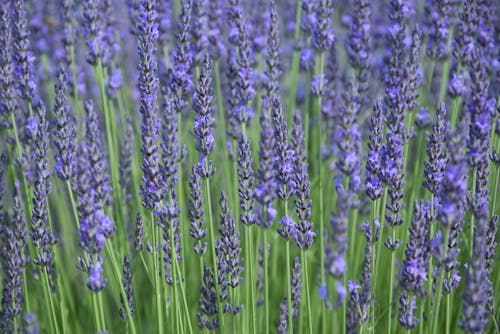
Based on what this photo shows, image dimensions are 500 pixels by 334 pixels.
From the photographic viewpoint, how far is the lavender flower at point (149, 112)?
2.35m

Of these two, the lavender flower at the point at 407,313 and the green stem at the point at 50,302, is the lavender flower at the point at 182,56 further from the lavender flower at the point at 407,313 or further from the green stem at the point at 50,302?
the lavender flower at the point at 407,313

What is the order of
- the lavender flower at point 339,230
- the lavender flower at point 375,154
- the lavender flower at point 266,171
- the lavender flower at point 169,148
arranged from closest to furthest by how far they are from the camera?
the lavender flower at point 339,230
the lavender flower at point 266,171
the lavender flower at point 375,154
the lavender flower at point 169,148

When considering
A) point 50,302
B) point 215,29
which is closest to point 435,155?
point 50,302

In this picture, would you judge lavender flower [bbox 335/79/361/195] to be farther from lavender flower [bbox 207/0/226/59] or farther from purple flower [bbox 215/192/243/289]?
lavender flower [bbox 207/0/226/59]

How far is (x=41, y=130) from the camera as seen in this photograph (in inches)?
101

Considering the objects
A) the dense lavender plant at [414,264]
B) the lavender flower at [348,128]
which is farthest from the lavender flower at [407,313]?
the lavender flower at [348,128]

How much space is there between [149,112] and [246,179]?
1.45 ft

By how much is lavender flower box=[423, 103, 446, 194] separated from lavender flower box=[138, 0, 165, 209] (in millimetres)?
1022

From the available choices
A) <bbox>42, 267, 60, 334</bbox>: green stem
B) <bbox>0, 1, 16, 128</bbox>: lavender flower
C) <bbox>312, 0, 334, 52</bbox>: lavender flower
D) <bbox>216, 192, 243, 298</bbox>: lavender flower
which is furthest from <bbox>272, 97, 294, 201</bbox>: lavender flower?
<bbox>0, 1, 16, 128</bbox>: lavender flower

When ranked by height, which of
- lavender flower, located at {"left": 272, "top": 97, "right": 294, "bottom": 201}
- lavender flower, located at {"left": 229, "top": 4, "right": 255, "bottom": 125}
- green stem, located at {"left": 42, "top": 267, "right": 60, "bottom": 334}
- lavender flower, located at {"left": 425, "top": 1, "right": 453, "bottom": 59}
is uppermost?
lavender flower, located at {"left": 425, "top": 1, "right": 453, "bottom": 59}

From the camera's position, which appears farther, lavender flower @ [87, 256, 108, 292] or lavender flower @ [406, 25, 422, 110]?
lavender flower @ [406, 25, 422, 110]

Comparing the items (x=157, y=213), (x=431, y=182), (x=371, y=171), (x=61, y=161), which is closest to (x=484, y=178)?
(x=431, y=182)

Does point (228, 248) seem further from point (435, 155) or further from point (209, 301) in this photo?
point (435, 155)

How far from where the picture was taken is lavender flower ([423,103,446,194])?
2.34 meters
